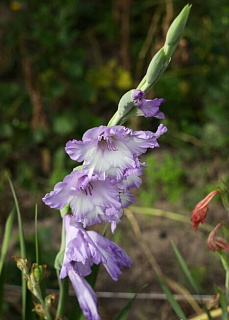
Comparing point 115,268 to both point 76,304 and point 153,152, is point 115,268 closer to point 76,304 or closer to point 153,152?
point 76,304

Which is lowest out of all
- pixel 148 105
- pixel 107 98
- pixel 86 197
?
pixel 86 197

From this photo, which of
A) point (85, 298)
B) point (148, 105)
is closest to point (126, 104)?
point (148, 105)

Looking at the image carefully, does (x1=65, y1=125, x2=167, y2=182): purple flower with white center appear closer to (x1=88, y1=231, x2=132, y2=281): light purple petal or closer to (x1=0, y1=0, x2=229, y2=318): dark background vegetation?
(x1=88, y1=231, x2=132, y2=281): light purple petal

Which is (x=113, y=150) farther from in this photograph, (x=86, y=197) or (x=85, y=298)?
(x=85, y=298)

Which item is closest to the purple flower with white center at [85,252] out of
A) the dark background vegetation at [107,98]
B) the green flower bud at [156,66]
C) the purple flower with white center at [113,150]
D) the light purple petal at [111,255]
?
the light purple petal at [111,255]

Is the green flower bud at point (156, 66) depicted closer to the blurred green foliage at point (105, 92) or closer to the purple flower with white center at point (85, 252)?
the purple flower with white center at point (85, 252)

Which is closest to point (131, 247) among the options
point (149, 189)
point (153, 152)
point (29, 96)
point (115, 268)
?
point (149, 189)
